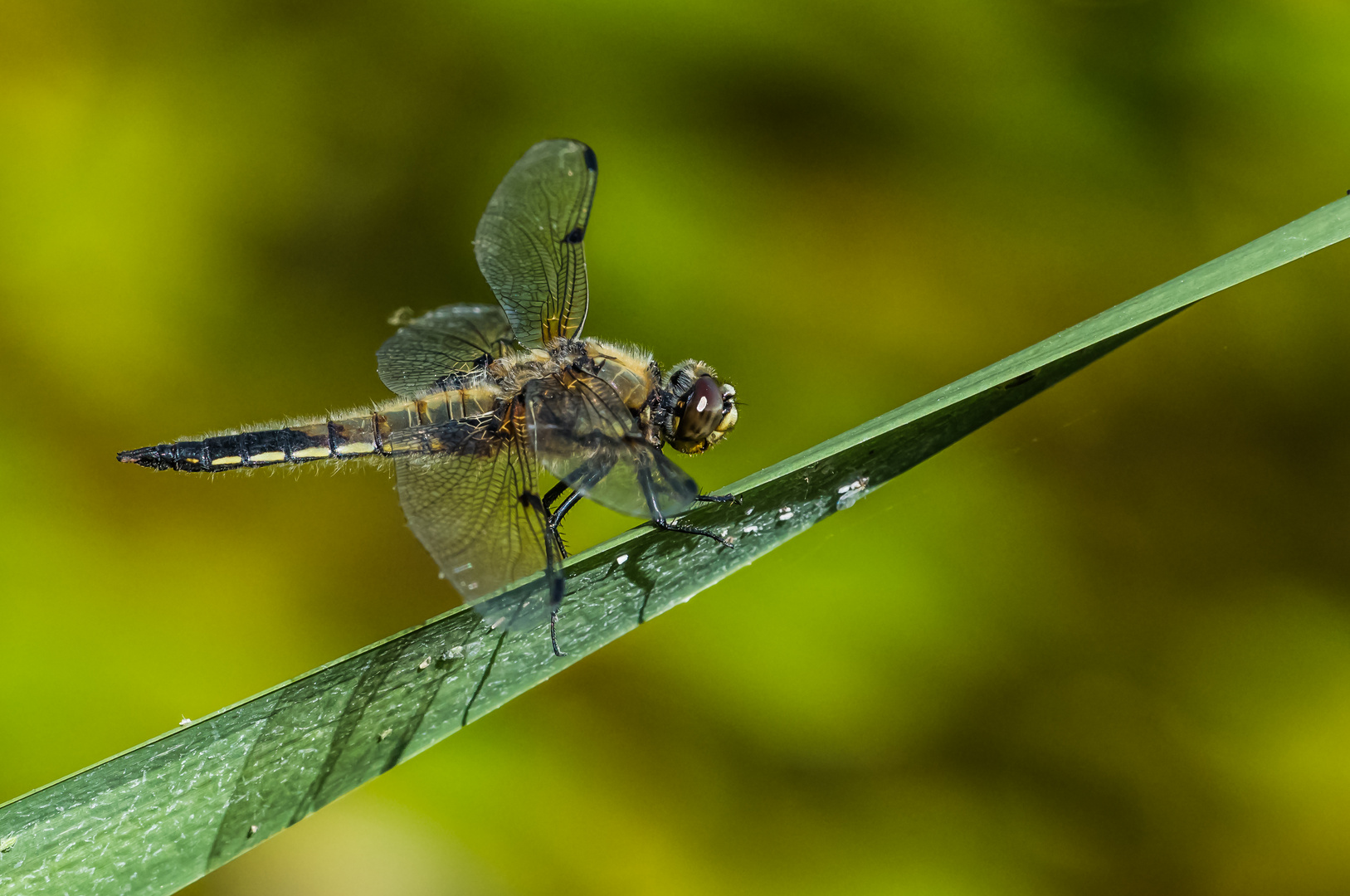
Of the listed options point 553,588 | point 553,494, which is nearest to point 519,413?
point 553,494

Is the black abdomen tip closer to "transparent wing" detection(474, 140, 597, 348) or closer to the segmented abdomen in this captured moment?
the segmented abdomen

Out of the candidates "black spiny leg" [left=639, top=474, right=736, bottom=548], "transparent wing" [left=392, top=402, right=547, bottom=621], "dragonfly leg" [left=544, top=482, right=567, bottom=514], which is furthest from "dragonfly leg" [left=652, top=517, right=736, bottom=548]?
"dragonfly leg" [left=544, top=482, right=567, bottom=514]

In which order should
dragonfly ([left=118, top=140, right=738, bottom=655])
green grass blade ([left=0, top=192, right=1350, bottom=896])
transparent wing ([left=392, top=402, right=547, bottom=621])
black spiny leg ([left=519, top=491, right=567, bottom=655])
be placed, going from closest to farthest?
1. green grass blade ([left=0, top=192, right=1350, bottom=896])
2. black spiny leg ([left=519, top=491, right=567, bottom=655])
3. transparent wing ([left=392, top=402, right=547, bottom=621])
4. dragonfly ([left=118, top=140, right=738, bottom=655])

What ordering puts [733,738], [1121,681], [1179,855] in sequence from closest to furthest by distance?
[1179,855], [1121,681], [733,738]

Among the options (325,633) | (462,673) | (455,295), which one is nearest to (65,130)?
(455,295)

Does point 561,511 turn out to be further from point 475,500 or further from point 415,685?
point 415,685

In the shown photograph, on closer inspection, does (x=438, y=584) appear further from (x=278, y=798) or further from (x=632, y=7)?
(x=632, y=7)

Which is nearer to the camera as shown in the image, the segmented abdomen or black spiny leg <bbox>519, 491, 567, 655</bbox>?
black spiny leg <bbox>519, 491, 567, 655</bbox>
